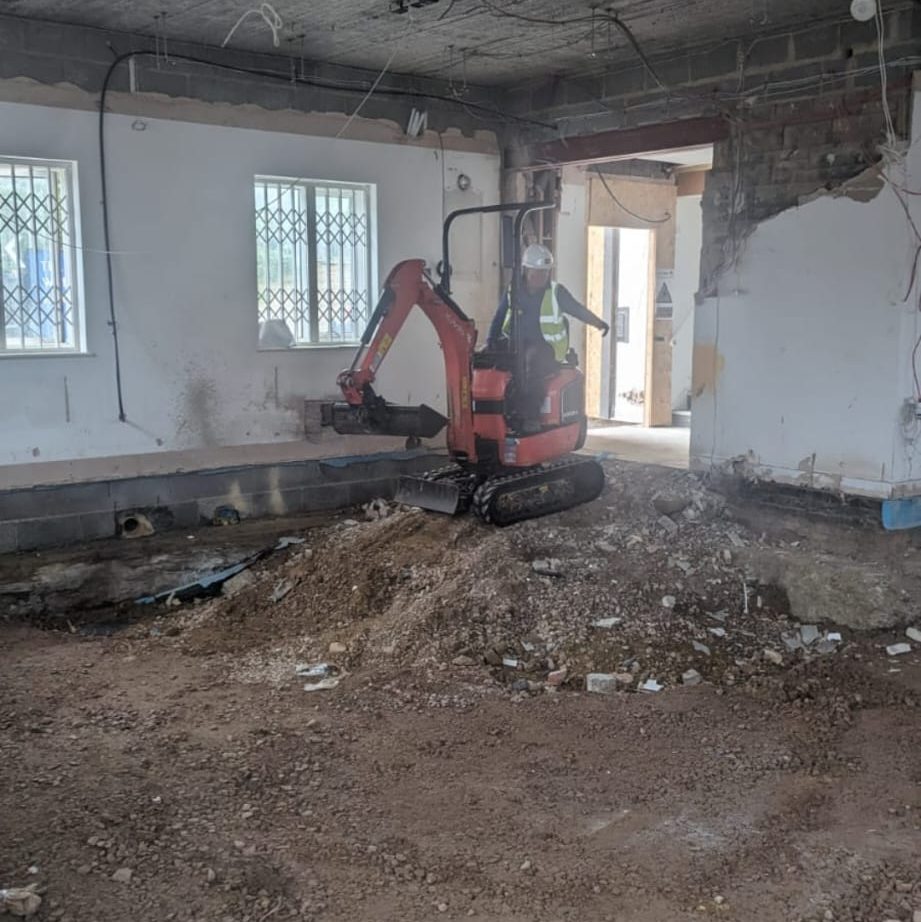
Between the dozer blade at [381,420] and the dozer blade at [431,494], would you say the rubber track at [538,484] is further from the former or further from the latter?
the dozer blade at [381,420]

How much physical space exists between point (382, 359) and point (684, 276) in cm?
537

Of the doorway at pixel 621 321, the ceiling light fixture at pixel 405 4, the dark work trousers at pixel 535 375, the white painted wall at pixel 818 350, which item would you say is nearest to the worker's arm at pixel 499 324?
the dark work trousers at pixel 535 375

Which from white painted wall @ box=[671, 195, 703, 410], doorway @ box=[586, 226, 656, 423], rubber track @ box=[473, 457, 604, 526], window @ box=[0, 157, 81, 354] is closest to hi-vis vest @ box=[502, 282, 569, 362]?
rubber track @ box=[473, 457, 604, 526]

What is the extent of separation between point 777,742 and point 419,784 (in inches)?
61.2

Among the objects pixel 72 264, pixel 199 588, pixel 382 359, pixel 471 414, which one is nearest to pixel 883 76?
pixel 471 414

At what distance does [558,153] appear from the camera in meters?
8.57

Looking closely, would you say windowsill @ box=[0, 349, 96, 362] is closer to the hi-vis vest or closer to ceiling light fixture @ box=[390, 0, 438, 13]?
the hi-vis vest

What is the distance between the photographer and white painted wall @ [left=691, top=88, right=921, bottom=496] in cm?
627

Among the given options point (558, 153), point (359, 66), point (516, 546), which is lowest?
point (516, 546)

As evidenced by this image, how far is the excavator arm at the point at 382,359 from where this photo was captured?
6.55 meters

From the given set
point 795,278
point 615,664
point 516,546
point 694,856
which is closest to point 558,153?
point 795,278

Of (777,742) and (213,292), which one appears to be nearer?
(777,742)

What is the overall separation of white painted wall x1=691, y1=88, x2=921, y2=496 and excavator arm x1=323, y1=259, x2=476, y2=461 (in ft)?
6.06

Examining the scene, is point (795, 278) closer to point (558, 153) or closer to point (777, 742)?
point (558, 153)
